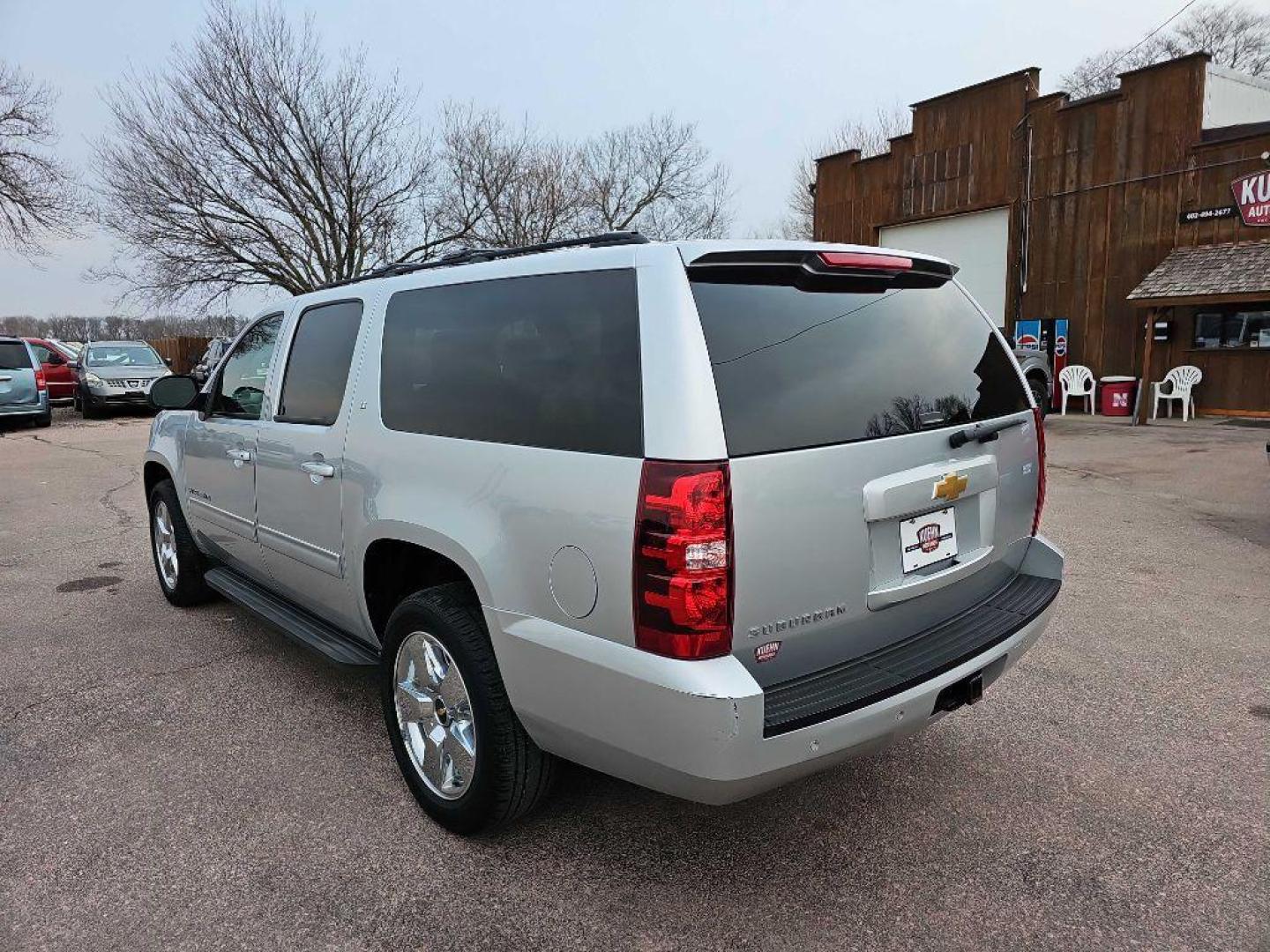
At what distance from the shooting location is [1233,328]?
16125mm

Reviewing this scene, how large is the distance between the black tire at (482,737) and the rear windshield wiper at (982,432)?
1566mm

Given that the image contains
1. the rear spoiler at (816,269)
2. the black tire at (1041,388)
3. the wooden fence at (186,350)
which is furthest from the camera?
the wooden fence at (186,350)

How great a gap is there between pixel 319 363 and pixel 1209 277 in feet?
55.2

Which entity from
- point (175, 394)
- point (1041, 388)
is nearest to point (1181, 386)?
point (1041, 388)

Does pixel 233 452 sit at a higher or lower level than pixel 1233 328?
lower

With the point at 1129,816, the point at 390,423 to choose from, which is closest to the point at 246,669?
the point at 390,423

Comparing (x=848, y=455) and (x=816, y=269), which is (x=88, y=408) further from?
(x=848, y=455)

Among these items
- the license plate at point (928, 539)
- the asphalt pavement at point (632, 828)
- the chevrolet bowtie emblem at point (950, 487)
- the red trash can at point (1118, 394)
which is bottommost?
the asphalt pavement at point (632, 828)

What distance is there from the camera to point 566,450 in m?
2.26

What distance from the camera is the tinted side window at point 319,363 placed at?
3.32 meters

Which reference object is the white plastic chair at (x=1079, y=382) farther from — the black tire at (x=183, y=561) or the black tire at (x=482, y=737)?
the black tire at (x=482, y=737)

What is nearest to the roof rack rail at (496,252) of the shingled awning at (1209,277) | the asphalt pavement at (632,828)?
the asphalt pavement at (632,828)

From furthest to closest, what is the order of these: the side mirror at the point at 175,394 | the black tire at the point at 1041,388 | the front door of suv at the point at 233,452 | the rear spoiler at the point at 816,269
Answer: the black tire at the point at 1041,388
the side mirror at the point at 175,394
the front door of suv at the point at 233,452
the rear spoiler at the point at 816,269

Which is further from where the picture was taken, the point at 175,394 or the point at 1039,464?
the point at 175,394
